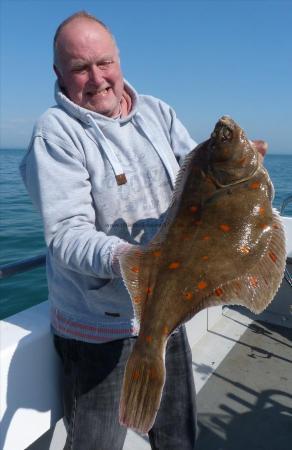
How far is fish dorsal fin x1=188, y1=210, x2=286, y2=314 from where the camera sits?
1701 millimetres

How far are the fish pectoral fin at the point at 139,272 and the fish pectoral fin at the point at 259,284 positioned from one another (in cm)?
24

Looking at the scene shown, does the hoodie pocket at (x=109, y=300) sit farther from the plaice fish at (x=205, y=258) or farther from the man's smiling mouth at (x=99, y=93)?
the man's smiling mouth at (x=99, y=93)

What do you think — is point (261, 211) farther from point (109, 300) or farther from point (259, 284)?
point (109, 300)

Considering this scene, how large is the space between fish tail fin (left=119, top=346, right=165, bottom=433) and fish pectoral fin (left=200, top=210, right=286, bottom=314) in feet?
1.01

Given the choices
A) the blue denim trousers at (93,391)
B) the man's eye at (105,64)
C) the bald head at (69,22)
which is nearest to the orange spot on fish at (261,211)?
the blue denim trousers at (93,391)

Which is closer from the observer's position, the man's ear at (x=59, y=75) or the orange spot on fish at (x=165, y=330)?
the orange spot on fish at (x=165, y=330)

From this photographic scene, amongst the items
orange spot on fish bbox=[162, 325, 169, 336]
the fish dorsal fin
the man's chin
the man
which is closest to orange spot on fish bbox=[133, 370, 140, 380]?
orange spot on fish bbox=[162, 325, 169, 336]

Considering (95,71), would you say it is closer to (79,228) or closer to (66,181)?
(66,181)

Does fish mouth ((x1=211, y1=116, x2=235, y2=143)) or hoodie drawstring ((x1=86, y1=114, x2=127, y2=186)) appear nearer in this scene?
fish mouth ((x1=211, y1=116, x2=235, y2=143))

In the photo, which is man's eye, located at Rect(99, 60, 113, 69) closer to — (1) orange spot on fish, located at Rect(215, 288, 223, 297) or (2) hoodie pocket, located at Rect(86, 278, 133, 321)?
(2) hoodie pocket, located at Rect(86, 278, 133, 321)

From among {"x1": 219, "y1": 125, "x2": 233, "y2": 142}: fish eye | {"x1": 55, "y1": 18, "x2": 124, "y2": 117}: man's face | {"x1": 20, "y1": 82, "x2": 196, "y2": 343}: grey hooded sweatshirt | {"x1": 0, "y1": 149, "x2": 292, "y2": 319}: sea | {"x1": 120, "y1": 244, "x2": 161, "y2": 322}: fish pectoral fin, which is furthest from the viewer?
{"x1": 0, "y1": 149, "x2": 292, "y2": 319}: sea

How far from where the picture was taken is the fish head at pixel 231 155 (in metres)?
1.83

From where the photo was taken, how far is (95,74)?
209 centimetres

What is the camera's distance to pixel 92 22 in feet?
6.93
